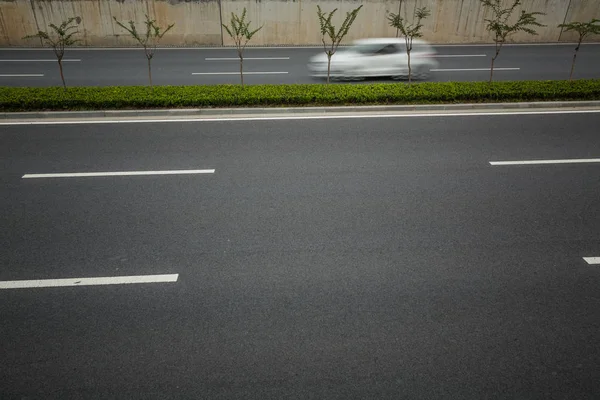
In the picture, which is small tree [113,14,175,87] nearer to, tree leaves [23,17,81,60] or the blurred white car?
tree leaves [23,17,81,60]

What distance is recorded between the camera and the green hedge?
11.3 metres

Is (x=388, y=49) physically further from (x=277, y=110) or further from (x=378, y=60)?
(x=277, y=110)

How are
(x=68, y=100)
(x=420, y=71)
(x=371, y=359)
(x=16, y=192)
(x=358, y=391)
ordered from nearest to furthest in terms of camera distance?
(x=358, y=391) → (x=371, y=359) → (x=16, y=192) → (x=68, y=100) → (x=420, y=71)

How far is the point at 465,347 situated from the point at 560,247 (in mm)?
2795

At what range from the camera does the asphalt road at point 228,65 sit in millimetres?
15539

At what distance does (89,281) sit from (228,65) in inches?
578

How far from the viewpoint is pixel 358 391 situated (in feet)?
13.3

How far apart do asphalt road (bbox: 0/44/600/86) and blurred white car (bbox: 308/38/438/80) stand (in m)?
1.15

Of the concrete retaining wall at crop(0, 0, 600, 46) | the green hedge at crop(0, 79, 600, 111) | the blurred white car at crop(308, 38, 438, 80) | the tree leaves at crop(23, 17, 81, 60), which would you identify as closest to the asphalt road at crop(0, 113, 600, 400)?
the green hedge at crop(0, 79, 600, 111)

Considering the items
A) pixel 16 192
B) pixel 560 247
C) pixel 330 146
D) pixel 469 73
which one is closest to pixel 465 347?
pixel 560 247

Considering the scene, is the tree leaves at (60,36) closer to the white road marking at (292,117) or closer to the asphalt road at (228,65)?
the asphalt road at (228,65)

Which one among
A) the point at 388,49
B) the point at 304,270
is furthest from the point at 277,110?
the point at 304,270

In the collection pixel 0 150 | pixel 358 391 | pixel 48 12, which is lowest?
pixel 358 391

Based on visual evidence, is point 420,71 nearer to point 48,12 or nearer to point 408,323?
point 408,323
